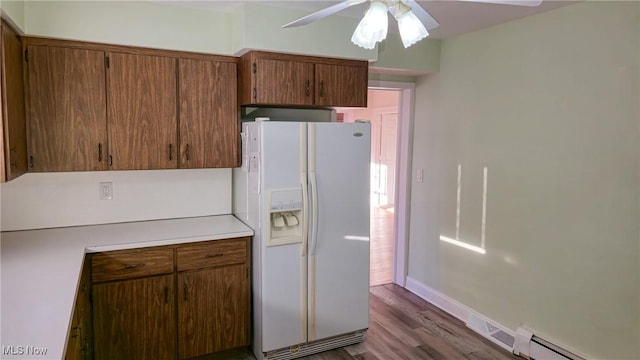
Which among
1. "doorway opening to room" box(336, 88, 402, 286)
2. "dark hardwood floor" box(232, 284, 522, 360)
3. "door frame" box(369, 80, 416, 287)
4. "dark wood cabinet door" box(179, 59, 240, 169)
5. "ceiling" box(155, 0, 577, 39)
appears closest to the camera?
"ceiling" box(155, 0, 577, 39)

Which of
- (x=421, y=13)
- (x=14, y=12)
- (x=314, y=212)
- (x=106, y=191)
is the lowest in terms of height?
(x=314, y=212)

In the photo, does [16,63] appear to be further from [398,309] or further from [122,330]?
[398,309]

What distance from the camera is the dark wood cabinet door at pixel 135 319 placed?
253 cm

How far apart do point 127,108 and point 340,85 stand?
1.41m

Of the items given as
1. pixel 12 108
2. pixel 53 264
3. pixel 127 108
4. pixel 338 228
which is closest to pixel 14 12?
pixel 12 108

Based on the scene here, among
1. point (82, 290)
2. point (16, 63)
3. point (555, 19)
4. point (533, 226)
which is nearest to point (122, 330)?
point (82, 290)

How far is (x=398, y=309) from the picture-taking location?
3.79 meters

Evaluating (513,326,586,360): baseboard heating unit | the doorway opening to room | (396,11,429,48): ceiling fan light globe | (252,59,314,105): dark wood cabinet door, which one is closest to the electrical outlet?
(252,59,314,105): dark wood cabinet door

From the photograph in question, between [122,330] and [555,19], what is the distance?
→ 3241 millimetres

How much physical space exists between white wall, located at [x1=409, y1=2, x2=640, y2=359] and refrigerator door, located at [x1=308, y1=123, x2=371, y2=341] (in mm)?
976

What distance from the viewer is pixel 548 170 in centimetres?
286

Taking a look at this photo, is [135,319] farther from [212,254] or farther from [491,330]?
[491,330]

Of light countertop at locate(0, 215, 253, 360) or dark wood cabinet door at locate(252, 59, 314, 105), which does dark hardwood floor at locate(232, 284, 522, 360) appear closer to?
light countertop at locate(0, 215, 253, 360)

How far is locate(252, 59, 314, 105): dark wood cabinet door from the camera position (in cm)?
287
